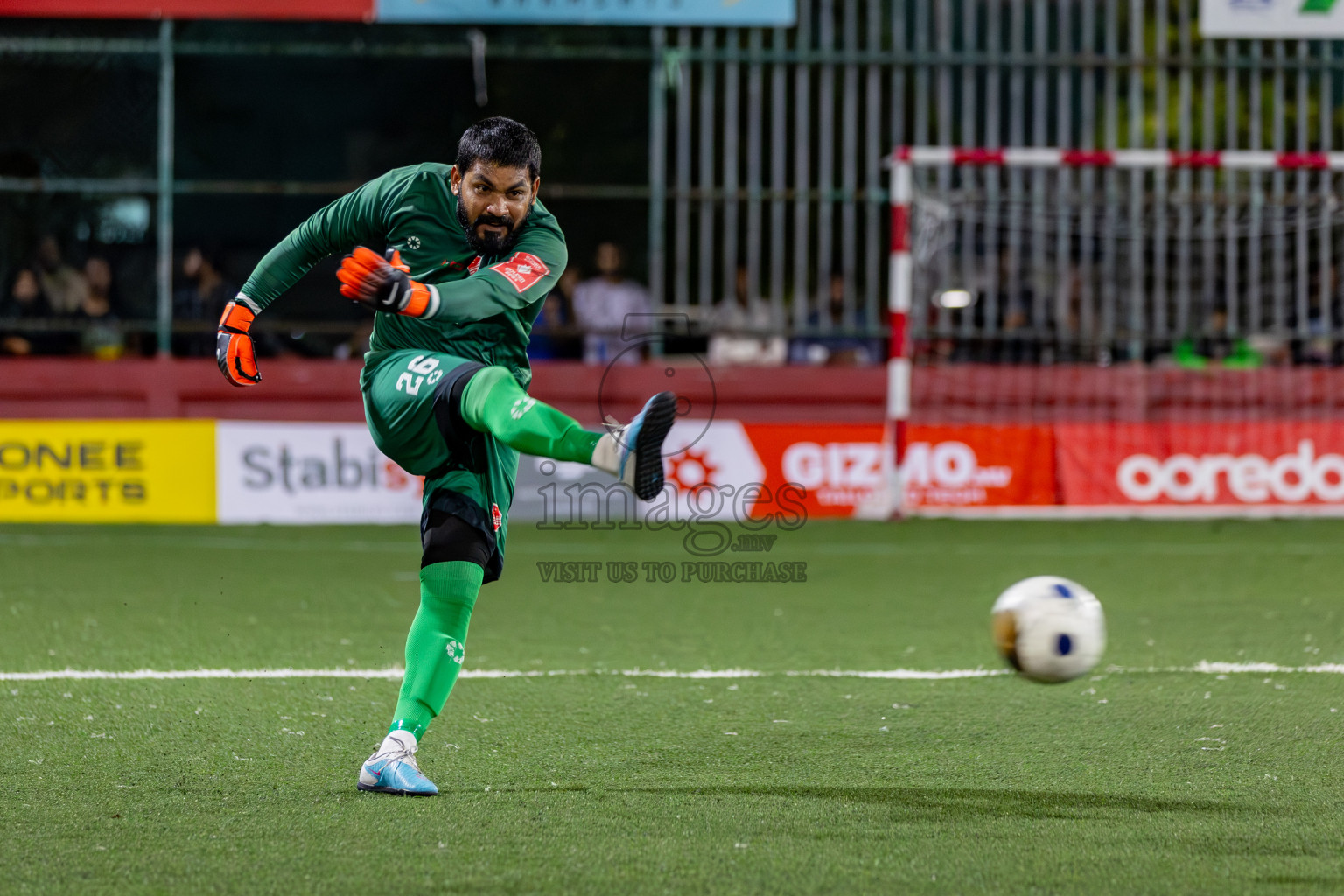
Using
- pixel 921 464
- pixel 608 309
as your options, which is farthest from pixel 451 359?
pixel 608 309

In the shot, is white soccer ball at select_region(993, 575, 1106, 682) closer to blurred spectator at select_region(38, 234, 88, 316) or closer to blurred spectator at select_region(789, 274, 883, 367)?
blurred spectator at select_region(789, 274, 883, 367)

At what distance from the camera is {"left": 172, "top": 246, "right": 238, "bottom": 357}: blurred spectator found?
13.7 metres

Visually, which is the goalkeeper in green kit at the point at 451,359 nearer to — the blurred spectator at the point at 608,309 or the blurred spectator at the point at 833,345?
the blurred spectator at the point at 608,309

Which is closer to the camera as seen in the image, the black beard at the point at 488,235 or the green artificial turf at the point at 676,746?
the green artificial turf at the point at 676,746

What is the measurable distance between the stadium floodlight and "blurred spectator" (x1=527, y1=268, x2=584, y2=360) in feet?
10.3

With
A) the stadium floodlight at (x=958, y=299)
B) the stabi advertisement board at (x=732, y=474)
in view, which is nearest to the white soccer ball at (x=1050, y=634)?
the stabi advertisement board at (x=732, y=474)

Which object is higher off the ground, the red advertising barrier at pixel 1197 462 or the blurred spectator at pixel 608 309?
the blurred spectator at pixel 608 309

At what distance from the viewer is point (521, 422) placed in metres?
3.77

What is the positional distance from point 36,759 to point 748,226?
9.80 metres

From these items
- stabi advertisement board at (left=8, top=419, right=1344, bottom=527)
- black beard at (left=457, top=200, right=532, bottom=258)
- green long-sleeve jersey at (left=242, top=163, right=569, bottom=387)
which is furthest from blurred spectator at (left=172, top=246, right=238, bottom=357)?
black beard at (left=457, top=200, right=532, bottom=258)

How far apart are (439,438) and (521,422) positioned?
49cm

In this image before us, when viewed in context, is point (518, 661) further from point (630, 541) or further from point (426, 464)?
point (630, 541)

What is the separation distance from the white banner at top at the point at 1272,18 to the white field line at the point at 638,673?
879cm

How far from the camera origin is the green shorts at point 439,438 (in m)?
4.11
